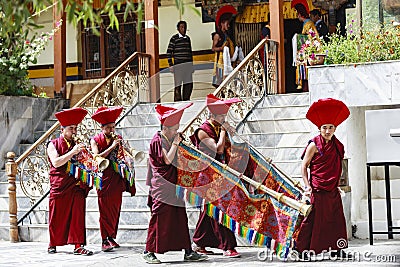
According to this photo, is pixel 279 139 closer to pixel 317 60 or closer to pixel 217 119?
pixel 317 60

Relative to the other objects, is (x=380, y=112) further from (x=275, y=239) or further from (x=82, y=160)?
(x=82, y=160)

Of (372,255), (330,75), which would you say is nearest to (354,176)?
(330,75)

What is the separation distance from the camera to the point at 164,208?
9391 mm

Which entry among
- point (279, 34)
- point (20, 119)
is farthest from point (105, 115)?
point (20, 119)

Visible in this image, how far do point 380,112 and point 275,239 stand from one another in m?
2.25

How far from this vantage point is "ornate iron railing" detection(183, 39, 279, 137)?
13234mm

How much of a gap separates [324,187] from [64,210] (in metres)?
3.55

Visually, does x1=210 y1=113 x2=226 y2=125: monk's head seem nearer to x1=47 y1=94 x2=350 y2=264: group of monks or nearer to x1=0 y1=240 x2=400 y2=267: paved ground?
x1=47 y1=94 x2=350 y2=264: group of monks

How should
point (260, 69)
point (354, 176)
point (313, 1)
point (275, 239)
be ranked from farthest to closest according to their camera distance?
point (313, 1)
point (260, 69)
point (354, 176)
point (275, 239)

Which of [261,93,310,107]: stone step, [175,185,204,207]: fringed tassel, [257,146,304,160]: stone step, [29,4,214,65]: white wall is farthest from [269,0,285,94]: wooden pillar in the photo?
[175,185,204,207]: fringed tassel

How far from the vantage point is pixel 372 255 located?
9.42 m

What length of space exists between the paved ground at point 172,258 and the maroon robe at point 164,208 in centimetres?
26

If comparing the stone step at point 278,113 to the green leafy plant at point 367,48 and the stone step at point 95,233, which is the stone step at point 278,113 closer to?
the green leafy plant at point 367,48

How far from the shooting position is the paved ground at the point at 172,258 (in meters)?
9.09
